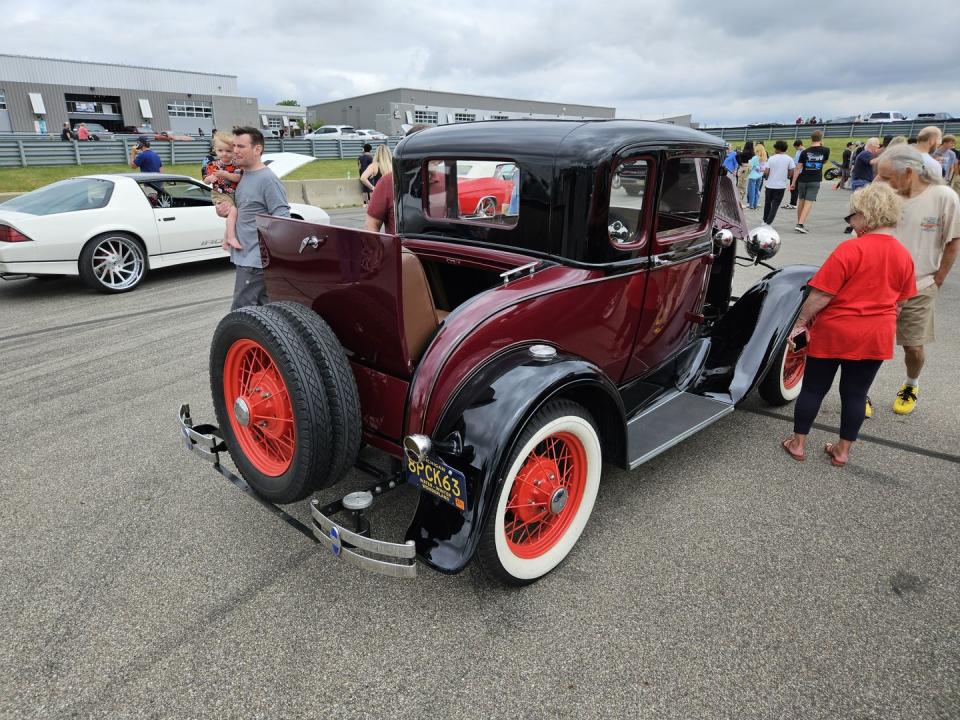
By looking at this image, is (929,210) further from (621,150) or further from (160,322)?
(160,322)

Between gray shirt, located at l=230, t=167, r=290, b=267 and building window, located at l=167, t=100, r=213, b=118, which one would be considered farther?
building window, located at l=167, t=100, r=213, b=118

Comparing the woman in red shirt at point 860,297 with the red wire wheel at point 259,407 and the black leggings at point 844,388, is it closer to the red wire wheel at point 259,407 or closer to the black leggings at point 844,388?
the black leggings at point 844,388

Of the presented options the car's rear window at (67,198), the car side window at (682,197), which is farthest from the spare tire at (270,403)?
the car's rear window at (67,198)

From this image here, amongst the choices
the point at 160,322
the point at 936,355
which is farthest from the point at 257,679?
the point at 936,355

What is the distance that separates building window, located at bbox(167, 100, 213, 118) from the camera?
5050 cm

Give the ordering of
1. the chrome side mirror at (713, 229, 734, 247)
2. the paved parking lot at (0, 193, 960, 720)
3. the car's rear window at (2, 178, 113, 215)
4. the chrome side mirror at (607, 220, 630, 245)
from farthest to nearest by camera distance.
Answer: the car's rear window at (2, 178, 113, 215)
the chrome side mirror at (713, 229, 734, 247)
the chrome side mirror at (607, 220, 630, 245)
the paved parking lot at (0, 193, 960, 720)

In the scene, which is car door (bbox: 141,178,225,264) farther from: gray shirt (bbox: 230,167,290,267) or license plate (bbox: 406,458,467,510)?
license plate (bbox: 406,458,467,510)

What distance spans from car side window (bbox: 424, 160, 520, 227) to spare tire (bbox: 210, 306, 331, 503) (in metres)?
1.37

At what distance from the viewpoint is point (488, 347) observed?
95.3 inches

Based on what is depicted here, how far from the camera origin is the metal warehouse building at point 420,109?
197 ft

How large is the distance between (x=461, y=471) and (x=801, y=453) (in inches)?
92.5

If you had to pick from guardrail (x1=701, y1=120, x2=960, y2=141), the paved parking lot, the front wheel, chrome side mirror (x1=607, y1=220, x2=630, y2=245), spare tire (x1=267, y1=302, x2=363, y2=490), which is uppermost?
guardrail (x1=701, y1=120, x2=960, y2=141)

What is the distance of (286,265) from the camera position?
8.52 feet

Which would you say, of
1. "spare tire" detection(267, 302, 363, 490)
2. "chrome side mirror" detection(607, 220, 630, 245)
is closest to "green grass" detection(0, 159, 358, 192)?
"spare tire" detection(267, 302, 363, 490)
